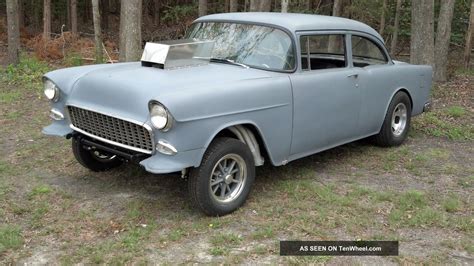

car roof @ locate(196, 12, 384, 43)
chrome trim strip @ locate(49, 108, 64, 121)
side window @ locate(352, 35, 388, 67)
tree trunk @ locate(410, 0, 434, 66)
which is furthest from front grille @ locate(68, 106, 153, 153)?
tree trunk @ locate(410, 0, 434, 66)

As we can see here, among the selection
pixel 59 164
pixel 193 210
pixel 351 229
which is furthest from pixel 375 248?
pixel 59 164

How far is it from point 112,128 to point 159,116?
698 millimetres

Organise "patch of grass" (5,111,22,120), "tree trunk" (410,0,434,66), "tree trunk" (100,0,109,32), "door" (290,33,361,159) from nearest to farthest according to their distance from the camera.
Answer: "door" (290,33,361,159), "patch of grass" (5,111,22,120), "tree trunk" (410,0,434,66), "tree trunk" (100,0,109,32)

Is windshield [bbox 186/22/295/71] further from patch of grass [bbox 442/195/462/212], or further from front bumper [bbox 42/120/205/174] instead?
patch of grass [bbox 442/195/462/212]

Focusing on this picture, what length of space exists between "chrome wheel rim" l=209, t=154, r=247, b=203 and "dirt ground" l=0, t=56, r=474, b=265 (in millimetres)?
191

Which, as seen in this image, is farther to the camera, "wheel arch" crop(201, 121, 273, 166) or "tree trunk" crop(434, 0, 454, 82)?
"tree trunk" crop(434, 0, 454, 82)

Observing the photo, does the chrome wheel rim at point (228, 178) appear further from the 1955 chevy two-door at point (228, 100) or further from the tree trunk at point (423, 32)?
the tree trunk at point (423, 32)

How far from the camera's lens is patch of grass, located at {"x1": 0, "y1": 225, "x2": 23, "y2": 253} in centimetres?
397

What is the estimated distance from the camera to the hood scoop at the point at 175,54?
195 inches

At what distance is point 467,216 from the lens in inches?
185

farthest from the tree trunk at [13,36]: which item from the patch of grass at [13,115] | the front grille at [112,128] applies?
the front grille at [112,128]

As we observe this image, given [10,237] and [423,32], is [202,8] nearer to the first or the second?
[423,32]

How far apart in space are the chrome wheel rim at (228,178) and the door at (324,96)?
2.34 ft

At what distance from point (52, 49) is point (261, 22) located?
11.4 meters
